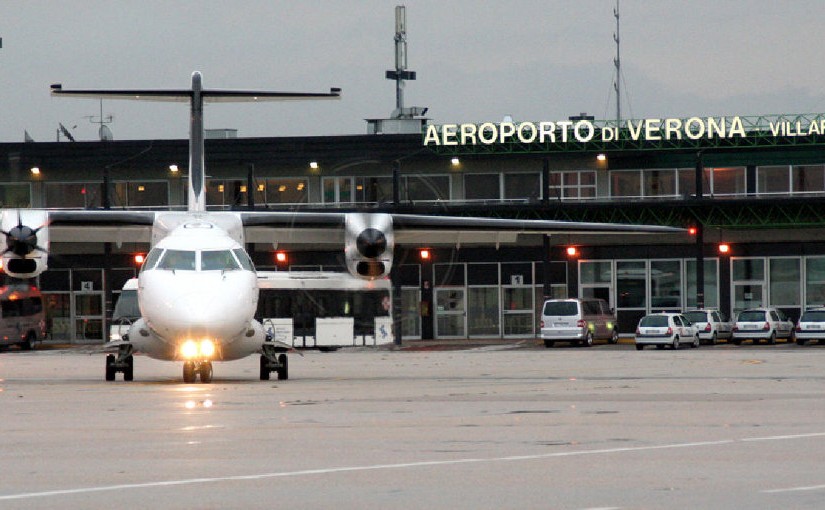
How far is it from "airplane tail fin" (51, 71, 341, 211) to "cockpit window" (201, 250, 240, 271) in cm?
473

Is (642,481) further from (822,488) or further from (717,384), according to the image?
(717,384)

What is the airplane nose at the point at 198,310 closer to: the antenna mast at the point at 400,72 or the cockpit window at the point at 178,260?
the cockpit window at the point at 178,260

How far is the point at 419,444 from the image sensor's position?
42.9 feet

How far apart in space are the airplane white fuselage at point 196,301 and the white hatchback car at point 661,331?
80.8 feet

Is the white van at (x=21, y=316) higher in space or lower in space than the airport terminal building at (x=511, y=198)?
lower

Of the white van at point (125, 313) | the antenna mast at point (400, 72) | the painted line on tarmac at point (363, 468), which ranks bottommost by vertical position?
the painted line on tarmac at point (363, 468)

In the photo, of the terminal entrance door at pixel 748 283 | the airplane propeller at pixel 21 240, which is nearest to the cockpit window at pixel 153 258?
the airplane propeller at pixel 21 240

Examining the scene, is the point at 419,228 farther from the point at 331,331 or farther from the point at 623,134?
the point at 623,134

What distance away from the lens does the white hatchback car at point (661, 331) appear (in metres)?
47.5

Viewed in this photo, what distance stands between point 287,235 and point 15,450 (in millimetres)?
18500

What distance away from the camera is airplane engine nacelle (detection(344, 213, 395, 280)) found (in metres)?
27.6

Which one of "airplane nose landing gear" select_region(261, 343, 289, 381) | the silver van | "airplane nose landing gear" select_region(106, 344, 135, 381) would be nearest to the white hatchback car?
the silver van

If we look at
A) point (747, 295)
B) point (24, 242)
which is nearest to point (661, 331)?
point (747, 295)

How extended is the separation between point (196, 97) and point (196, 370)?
23.7 ft
